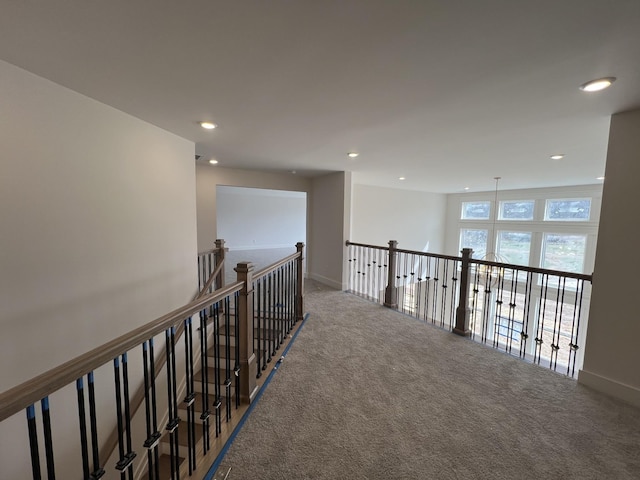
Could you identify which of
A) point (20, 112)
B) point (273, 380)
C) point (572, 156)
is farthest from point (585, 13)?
point (572, 156)

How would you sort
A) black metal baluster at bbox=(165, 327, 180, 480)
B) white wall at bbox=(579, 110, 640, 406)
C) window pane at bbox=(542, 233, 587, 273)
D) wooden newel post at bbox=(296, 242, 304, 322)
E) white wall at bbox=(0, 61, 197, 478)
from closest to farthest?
black metal baluster at bbox=(165, 327, 180, 480) < white wall at bbox=(0, 61, 197, 478) < white wall at bbox=(579, 110, 640, 406) < wooden newel post at bbox=(296, 242, 304, 322) < window pane at bbox=(542, 233, 587, 273)

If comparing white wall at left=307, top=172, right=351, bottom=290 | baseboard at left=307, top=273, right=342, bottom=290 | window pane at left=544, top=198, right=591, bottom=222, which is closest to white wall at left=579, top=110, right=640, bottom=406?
white wall at left=307, top=172, right=351, bottom=290

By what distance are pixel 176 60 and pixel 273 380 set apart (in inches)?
95.8

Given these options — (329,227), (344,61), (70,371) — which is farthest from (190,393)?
(329,227)

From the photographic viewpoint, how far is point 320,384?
2258 mm

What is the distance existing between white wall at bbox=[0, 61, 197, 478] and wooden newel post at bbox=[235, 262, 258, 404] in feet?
4.12

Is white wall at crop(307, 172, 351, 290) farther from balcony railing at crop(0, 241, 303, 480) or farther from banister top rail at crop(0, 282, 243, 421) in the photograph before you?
banister top rail at crop(0, 282, 243, 421)

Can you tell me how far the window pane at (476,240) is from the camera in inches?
336

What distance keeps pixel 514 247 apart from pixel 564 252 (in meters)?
1.13

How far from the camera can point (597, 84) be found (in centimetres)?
168

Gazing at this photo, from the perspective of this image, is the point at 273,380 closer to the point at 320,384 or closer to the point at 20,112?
the point at 320,384

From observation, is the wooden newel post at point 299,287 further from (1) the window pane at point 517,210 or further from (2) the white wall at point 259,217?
(1) the window pane at point 517,210

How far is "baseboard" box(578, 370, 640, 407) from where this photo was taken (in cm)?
208

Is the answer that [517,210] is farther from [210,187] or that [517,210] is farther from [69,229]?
[69,229]
